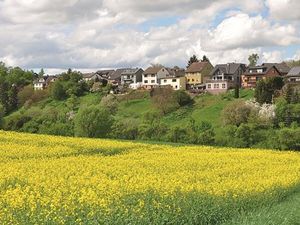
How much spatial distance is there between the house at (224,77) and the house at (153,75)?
17143 millimetres

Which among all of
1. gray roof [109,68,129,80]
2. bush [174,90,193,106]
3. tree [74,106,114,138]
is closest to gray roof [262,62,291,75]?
bush [174,90,193,106]

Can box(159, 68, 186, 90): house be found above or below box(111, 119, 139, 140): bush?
above

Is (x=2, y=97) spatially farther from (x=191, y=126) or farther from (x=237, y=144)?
(x=237, y=144)

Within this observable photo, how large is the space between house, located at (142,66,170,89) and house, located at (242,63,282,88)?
72.5 feet

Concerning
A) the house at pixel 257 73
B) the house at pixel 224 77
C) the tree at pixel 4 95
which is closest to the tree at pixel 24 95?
the tree at pixel 4 95

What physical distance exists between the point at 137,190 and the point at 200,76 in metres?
101

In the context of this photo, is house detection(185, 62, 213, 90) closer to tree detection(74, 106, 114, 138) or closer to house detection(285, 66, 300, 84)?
house detection(285, 66, 300, 84)

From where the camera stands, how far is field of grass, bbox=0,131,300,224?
1322cm

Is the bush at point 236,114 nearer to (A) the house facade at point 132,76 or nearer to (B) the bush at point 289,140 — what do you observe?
(B) the bush at point 289,140

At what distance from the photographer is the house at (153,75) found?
122625mm

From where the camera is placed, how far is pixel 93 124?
63.4 metres

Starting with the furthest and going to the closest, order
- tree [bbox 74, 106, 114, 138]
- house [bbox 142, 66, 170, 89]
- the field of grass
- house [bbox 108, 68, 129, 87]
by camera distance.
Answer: house [bbox 108, 68, 129, 87] < house [bbox 142, 66, 170, 89] < tree [bbox 74, 106, 114, 138] < the field of grass

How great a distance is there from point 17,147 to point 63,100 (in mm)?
75404

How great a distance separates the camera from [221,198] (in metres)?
17.0
